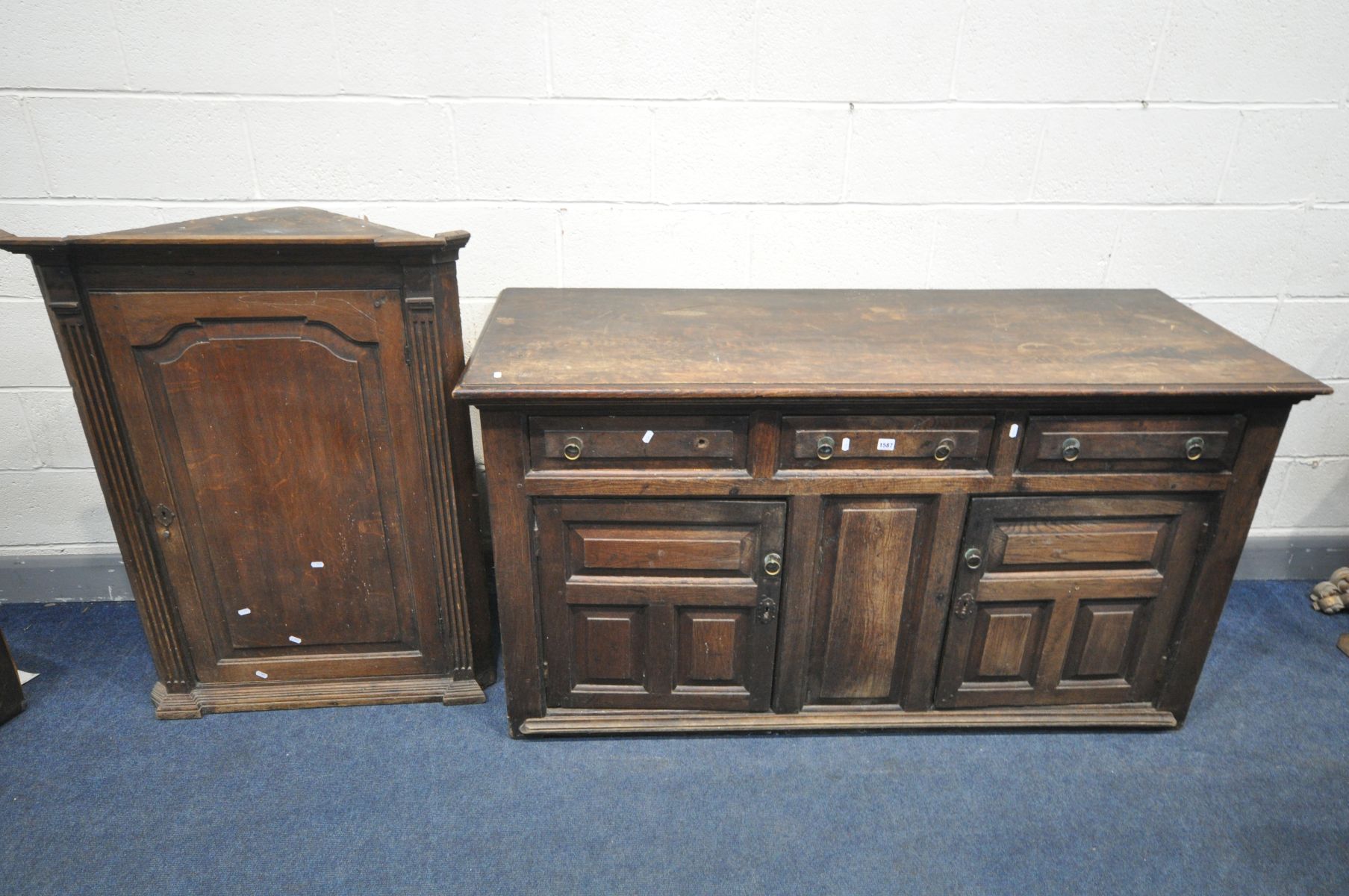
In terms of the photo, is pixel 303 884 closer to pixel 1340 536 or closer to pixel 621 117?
Answer: pixel 621 117

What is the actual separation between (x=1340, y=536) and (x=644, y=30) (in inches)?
97.0

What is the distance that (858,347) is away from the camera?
5.52 feet

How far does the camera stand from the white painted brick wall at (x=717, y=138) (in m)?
1.84

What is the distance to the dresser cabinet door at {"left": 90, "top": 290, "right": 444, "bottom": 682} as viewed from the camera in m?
1.60

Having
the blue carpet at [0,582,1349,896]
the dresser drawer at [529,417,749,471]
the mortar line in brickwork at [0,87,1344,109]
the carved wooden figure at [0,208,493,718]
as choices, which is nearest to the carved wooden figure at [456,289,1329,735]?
the dresser drawer at [529,417,749,471]

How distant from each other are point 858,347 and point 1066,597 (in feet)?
2.33

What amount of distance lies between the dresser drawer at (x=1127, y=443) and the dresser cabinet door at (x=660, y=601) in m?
0.52

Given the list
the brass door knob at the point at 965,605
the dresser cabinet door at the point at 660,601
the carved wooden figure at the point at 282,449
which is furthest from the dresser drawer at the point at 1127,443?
the carved wooden figure at the point at 282,449

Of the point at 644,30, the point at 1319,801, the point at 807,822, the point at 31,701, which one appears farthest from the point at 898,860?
the point at 31,701

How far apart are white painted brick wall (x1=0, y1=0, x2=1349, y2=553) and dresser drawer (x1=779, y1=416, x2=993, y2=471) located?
0.66 metres

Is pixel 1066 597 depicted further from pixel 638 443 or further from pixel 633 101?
pixel 633 101

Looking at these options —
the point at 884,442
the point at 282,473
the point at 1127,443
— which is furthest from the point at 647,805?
the point at 1127,443

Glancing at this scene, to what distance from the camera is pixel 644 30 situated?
1852 mm

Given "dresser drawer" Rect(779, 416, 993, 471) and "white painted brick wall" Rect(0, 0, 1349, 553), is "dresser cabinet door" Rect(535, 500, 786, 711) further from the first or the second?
"white painted brick wall" Rect(0, 0, 1349, 553)
